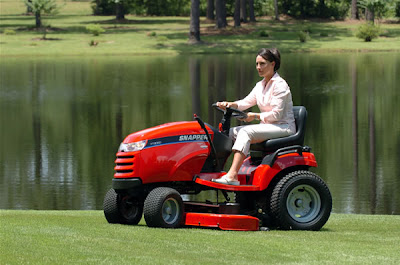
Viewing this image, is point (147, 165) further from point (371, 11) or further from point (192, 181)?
point (371, 11)

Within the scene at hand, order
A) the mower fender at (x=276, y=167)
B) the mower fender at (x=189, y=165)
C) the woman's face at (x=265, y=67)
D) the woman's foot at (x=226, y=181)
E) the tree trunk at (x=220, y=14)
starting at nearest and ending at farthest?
the mower fender at (x=189, y=165), the woman's foot at (x=226, y=181), the mower fender at (x=276, y=167), the woman's face at (x=265, y=67), the tree trunk at (x=220, y=14)

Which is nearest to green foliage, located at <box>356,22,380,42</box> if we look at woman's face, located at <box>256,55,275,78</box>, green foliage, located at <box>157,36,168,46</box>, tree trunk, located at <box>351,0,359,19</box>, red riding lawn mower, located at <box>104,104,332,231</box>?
green foliage, located at <box>157,36,168,46</box>

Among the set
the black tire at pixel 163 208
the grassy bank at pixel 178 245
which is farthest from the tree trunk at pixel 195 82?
the grassy bank at pixel 178 245

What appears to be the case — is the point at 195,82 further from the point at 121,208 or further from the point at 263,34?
the point at 121,208

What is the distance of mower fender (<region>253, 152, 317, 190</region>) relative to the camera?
970cm

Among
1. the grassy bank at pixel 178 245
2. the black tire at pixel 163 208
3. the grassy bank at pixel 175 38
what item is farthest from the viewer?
the grassy bank at pixel 175 38

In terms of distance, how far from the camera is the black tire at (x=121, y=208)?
31.9ft

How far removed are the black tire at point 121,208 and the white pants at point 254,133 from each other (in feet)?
4.17

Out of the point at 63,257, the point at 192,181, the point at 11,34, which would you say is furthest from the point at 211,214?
the point at 11,34

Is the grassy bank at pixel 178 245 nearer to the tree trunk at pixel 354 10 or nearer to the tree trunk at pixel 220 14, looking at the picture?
the tree trunk at pixel 220 14

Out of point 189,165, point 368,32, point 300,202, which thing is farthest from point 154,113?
point 368,32

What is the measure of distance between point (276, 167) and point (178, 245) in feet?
6.55

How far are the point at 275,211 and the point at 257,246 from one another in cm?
134

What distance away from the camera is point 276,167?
9.75 metres
